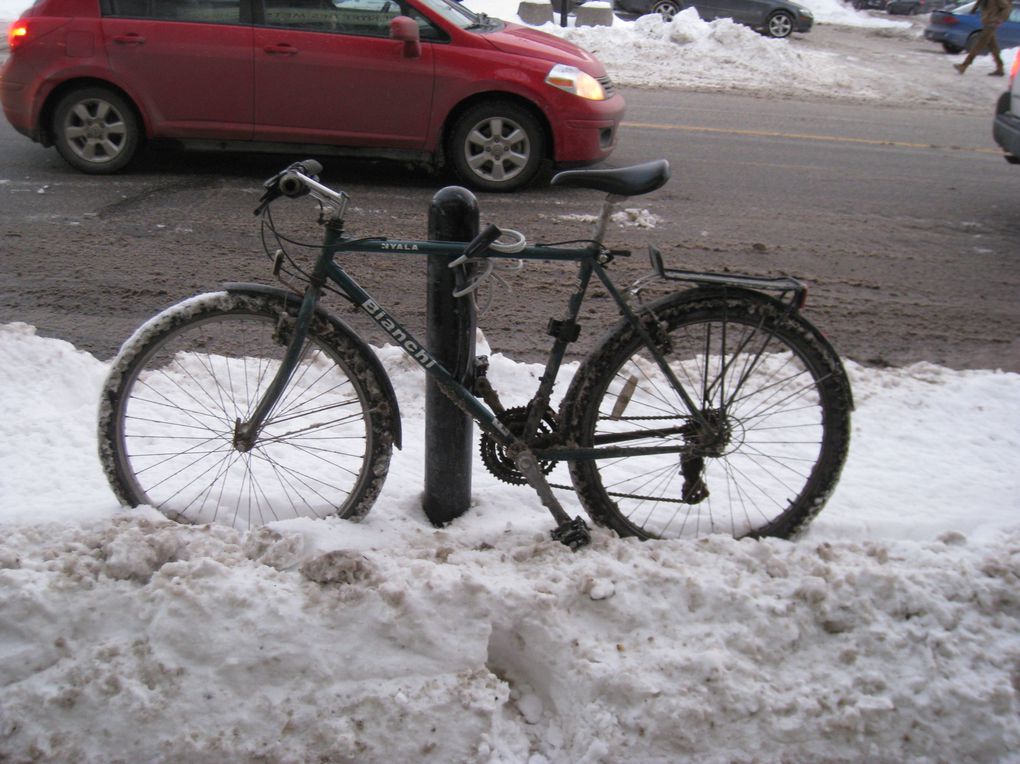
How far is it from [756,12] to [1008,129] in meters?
14.0

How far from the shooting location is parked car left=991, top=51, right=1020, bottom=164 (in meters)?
8.17

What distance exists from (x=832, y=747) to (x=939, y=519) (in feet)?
4.31

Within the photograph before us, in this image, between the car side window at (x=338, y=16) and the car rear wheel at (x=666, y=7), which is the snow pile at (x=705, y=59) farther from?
the car side window at (x=338, y=16)

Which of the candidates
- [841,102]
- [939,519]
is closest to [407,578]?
[939,519]

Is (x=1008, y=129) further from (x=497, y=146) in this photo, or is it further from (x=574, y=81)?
(x=497, y=146)

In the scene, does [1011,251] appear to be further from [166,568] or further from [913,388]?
[166,568]

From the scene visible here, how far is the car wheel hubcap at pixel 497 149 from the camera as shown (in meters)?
7.66

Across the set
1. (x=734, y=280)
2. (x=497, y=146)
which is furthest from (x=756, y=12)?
A: (x=734, y=280)

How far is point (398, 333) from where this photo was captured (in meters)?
3.07

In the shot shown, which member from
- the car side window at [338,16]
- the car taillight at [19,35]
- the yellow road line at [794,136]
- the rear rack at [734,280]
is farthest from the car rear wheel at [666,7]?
the rear rack at [734,280]

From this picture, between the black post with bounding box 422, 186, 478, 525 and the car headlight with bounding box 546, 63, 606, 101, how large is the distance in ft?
16.2

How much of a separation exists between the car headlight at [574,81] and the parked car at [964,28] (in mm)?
16646

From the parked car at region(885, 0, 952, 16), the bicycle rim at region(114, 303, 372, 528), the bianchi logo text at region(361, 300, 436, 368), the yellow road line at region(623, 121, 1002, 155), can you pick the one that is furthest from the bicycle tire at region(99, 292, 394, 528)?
the parked car at region(885, 0, 952, 16)

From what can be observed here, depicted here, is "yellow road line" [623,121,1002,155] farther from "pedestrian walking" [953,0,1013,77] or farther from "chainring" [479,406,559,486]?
"chainring" [479,406,559,486]
